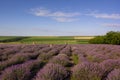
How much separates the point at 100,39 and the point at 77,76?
3845cm

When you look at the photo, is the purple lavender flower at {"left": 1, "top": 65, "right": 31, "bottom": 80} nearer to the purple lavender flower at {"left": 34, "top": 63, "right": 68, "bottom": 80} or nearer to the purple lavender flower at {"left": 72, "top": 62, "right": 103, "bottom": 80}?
the purple lavender flower at {"left": 34, "top": 63, "right": 68, "bottom": 80}

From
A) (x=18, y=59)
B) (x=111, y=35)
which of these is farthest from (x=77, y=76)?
(x=111, y=35)

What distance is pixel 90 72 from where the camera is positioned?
5.60 metres

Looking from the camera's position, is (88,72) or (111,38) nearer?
(88,72)

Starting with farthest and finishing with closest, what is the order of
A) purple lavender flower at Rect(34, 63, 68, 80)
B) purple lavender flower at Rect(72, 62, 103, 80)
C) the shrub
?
the shrub
purple lavender flower at Rect(72, 62, 103, 80)
purple lavender flower at Rect(34, 63, 68, 80)

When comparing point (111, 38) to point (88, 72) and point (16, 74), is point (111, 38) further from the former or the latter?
point (16, 74)

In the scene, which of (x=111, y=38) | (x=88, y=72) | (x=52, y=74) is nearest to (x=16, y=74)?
(x=52, y=74)

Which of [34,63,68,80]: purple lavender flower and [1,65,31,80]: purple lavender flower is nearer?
[34,63,68,80]: purple lavender flower

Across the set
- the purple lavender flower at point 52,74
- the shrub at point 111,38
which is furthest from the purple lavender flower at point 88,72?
the shrub at point 111,38

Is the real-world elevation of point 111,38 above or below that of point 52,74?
below

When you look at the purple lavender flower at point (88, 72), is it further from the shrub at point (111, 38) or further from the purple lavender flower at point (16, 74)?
the shrub at point (111, 38)

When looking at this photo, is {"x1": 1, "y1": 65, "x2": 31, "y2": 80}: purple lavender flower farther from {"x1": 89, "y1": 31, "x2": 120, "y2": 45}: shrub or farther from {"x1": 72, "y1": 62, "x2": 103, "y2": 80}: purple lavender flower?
{"x1": 89, "y1": 31, "x2": 120, "y2": 45}: shrub

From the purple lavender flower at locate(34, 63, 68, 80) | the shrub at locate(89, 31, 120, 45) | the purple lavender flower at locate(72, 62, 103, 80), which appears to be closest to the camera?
the purple lavender flower at locate(34, 63, 68, 80)

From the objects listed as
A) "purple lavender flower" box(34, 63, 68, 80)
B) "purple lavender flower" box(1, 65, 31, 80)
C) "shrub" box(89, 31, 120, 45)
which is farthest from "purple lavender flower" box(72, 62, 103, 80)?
"shrub" box(89, 31, 120, 45)
